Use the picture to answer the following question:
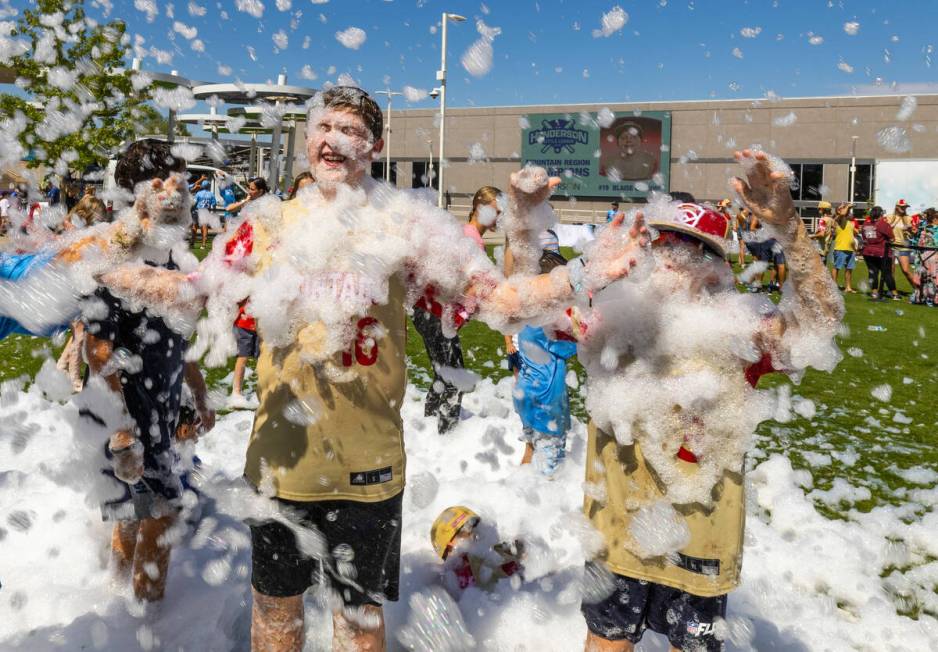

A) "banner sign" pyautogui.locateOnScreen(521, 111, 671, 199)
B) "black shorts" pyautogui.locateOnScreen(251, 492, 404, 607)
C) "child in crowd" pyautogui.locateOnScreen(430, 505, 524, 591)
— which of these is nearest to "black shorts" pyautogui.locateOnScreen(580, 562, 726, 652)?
"black shorts" pyautogui.locateOnScreen(251, 492, 404, 607)

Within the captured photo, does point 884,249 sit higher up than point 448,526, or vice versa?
point 884,249

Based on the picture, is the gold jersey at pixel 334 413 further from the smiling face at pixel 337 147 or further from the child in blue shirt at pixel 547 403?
the child in blue shirt at pixel 547 403

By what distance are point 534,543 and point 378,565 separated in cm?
161

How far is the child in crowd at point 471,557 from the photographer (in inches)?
145

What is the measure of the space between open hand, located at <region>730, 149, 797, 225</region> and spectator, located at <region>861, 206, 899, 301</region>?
15.8 meters

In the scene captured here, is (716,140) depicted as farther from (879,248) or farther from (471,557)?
(471,557)

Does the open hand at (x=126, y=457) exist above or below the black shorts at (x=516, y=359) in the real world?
below

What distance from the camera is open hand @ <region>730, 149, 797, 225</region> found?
2.11 m

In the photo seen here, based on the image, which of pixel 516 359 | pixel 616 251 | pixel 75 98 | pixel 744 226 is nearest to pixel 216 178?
pixel 75 98

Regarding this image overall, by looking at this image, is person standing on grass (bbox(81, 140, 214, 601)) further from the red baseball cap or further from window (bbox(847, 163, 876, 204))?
window (bbox(847, 163, 876, 204))

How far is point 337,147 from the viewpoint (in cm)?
240

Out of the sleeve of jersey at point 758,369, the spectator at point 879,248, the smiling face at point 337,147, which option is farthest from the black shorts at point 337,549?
the spectator at point 879,248

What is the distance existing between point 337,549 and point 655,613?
3.43 feet

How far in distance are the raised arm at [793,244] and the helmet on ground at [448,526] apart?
6.44 ft
